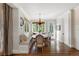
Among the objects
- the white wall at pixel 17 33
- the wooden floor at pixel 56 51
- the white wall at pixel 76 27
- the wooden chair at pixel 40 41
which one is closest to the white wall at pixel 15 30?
the white wall at pixel 17 33

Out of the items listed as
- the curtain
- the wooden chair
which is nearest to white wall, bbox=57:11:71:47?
the wooden chair

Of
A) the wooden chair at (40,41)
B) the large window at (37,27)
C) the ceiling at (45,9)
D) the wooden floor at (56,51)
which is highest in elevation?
the ceiling at (45,9)

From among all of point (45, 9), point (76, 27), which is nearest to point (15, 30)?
point (45, 9)

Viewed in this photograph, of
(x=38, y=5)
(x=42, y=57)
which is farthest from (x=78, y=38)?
(x=38, y=5)

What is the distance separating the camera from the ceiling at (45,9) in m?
2.79

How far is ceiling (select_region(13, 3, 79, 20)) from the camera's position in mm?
2791

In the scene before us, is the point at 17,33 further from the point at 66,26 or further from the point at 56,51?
the point at 66,26

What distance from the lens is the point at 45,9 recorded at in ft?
9.58

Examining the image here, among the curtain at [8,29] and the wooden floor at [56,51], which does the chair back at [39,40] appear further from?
the curtain at [8,29]

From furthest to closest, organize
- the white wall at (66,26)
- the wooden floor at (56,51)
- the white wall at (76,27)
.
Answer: the white wall at (66,26), the white wall at (76,27), the wooden floor at (56,51)

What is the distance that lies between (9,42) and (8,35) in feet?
0.55

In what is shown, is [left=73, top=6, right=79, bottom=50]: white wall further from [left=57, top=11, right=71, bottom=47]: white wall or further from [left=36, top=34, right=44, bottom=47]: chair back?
[left=36, top=34, right=44, bottom=47]: chair back

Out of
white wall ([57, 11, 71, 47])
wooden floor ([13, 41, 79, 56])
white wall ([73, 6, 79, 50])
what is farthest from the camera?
white wall ([57, 11, 71, 47])

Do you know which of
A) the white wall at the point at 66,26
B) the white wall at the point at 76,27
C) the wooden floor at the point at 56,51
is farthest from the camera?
the white wall at the point at 66,26
